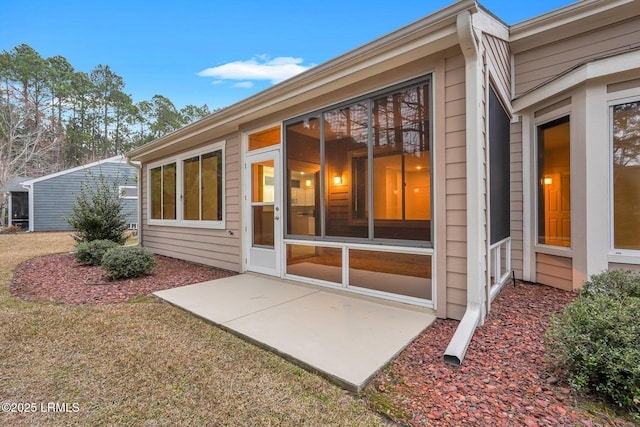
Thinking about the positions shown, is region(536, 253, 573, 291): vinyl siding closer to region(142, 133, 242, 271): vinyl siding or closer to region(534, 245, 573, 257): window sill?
region(534, 245, 573, 257): window sill

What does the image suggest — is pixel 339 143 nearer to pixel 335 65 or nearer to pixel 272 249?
pixel 335 65

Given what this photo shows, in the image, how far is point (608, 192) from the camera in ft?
10.8

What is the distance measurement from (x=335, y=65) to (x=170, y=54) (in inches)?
779

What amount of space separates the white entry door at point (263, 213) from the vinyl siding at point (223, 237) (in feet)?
0.90

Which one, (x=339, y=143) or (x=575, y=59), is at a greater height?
(x=575, y=59)

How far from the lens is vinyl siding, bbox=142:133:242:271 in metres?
5.39

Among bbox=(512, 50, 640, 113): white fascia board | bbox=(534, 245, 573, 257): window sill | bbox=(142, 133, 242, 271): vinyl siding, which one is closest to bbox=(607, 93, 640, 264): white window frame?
bbox=(512, 50, 640, 113): white fascia board

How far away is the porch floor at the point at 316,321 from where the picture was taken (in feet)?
7.16

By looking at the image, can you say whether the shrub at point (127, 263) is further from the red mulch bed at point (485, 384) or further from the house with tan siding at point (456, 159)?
the red mulch bed at point (485, 384)

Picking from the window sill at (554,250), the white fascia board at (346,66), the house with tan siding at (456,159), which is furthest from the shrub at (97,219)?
the window sill at (554,250)

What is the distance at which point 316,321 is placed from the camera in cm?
295

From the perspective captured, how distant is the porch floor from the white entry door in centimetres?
58

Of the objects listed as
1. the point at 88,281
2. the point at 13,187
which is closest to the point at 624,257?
the point at 88,281

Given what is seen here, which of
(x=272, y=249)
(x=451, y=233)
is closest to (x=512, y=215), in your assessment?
(x=451, y=233)
